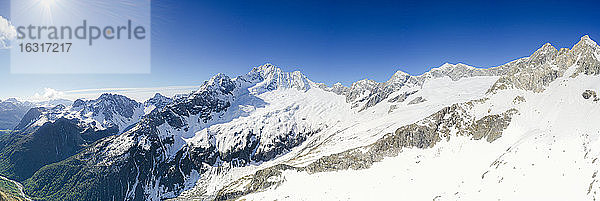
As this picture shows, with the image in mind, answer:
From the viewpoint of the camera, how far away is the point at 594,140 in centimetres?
4444

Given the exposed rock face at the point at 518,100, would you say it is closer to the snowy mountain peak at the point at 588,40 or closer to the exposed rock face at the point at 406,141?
the exposed rock face at the point at 406,141

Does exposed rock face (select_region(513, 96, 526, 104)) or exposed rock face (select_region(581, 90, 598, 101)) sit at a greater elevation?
exposed rock face (select_region(581, 90, 598, 101))

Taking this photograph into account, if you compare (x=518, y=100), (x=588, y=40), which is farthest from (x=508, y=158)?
(x=588, y=40)

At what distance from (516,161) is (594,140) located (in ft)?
40.3

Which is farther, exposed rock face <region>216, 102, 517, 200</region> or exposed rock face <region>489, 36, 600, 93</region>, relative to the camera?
exposed rock face <region>216, 102, 517, 200</region>

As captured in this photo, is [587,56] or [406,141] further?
[406,141]

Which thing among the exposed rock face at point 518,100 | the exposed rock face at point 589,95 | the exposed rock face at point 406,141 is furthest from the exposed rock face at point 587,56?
the exposed rock face at point 406,141

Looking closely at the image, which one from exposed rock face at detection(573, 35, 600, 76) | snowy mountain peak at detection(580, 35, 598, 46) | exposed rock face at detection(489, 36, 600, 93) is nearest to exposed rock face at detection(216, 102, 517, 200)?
exposed rock face at detection(489, 36, 600, 93)

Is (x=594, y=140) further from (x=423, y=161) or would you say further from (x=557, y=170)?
(x=423, y=161)

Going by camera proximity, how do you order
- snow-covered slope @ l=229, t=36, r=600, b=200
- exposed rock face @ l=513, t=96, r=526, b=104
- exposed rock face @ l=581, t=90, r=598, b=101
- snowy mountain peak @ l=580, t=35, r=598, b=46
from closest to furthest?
snow-covered slope @ l=229, t=36, r=600, b=200 → exposed rock face @ l=581, t=90, r=598, b=101 → snowy mountain peak @ l=580, t=35, r=598, b=46 → exposed rock face @ l=513, t=96, r=526, b=104

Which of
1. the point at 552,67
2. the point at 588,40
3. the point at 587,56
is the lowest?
the point at 552,67

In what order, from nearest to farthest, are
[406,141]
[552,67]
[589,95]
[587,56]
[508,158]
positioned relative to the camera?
[508,158] < [589,95] < [587,56] < [552,67] < [406,141]

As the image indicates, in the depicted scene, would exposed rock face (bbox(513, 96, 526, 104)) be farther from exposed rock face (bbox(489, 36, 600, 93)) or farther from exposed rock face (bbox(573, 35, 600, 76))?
exposed rock face (bbox(573, 35, 600, 76))

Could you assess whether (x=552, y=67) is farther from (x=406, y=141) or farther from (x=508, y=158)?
(x=406, y=141)
